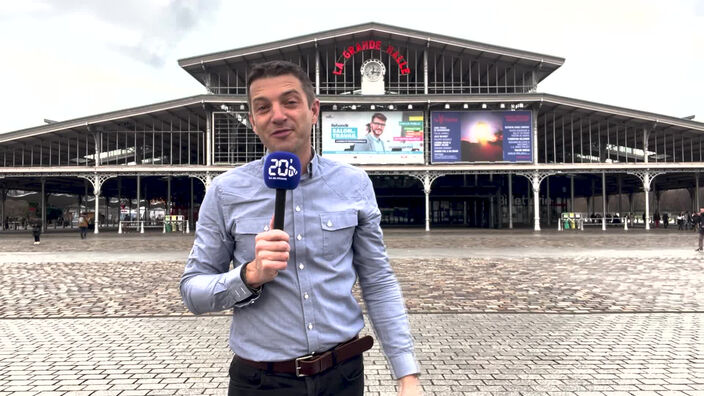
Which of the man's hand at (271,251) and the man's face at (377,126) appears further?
the man's face at (377,126)

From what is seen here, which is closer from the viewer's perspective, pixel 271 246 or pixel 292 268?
pixel 271 246

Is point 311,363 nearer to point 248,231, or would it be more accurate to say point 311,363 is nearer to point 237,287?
point 237,287

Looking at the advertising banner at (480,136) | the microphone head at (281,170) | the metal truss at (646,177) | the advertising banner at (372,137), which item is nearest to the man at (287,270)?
the microphone head at (281,170)

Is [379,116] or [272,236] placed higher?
[379,116]

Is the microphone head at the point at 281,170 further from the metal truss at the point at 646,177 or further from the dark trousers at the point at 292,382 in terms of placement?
the metal truss at the point at 646,177

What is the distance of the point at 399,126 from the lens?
3102 cm

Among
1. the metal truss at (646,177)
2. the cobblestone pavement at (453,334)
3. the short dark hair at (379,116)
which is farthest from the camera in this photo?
the short dark hair at (379,116)

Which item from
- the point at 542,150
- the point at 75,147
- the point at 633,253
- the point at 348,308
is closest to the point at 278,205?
the point at 348,308

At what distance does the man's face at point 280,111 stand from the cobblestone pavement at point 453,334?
10.4 ft

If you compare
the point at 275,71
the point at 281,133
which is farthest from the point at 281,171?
the point at 275,71

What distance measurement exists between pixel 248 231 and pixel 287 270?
0.21 metres

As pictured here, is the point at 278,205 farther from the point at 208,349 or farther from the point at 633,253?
the point at 633,253

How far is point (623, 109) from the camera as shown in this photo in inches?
1190

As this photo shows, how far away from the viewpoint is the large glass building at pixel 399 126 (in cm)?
3050
